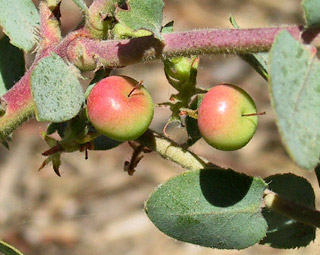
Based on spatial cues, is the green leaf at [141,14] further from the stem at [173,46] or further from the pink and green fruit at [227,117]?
the pink and green fruit at [227,117]

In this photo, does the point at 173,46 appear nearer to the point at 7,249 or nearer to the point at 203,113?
the point at 203,113

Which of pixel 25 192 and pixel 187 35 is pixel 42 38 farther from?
pixel 25 192

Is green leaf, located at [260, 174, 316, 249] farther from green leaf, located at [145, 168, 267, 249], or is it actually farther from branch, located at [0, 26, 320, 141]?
branch, located at [0, 26, 320, 141]

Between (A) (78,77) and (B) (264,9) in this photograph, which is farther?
(B) (264,9)

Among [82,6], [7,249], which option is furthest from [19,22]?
[7,249]

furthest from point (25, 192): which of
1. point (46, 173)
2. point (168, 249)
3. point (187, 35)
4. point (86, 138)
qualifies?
point (187, 35)
